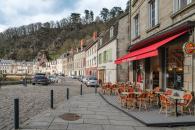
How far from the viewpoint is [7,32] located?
146 m

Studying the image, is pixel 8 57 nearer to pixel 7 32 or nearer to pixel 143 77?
pixel 7 32

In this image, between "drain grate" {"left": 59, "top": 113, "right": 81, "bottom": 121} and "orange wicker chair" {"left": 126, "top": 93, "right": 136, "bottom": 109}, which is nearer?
"drain grate" {"left": 59, "top": 113, "right": 81, "bottom": 121}

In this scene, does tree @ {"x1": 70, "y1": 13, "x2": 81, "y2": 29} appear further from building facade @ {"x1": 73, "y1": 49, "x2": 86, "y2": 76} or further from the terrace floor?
the terrace floor

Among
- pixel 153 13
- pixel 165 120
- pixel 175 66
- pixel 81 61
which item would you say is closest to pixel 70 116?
pixel 165 120

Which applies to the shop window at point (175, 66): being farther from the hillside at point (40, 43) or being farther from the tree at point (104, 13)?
the tree at point (104, 13)

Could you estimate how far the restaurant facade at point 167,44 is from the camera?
12.2m

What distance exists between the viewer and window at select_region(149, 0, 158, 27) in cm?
1736

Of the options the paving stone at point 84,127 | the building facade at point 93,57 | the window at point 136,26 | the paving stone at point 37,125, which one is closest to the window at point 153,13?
the window at point 136,26

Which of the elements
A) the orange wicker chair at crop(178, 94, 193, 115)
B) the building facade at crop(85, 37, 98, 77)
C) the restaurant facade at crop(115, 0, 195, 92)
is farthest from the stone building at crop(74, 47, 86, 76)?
the orange wicker chair at crop(178, 94, 193, 115)

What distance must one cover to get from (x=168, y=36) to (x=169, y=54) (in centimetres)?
137

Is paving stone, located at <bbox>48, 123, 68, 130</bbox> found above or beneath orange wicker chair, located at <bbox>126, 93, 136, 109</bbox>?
beneath

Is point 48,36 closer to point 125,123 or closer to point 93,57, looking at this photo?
point 93,57

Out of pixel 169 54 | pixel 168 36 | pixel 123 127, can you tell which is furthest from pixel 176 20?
pixel 123 127

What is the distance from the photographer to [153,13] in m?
18.5
